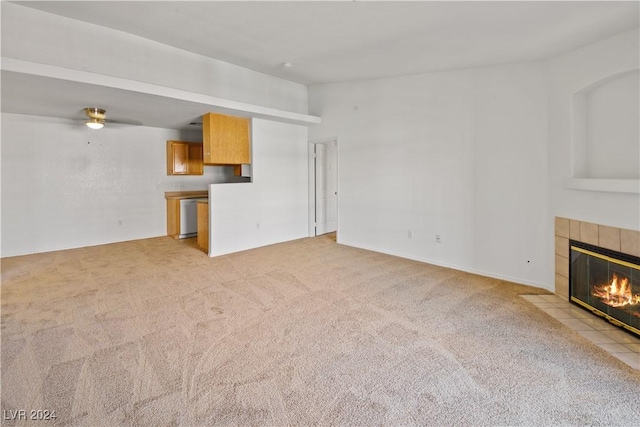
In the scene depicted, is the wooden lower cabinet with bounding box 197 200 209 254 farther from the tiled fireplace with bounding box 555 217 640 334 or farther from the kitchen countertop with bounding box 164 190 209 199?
the tiled fireplace with bounding box 555 217 640 334

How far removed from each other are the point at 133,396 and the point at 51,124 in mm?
5749

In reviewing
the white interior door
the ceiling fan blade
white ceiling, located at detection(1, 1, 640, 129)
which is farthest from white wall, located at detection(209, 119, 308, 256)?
the ceiling fan blade

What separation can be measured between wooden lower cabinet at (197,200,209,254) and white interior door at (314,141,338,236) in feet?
7.62

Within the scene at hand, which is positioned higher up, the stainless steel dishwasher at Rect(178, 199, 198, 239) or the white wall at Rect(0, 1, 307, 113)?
the white wall at Rect(0, 1, 307, 113)

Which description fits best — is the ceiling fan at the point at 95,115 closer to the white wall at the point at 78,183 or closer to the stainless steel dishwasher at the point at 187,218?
the white wall at the point at 78,183

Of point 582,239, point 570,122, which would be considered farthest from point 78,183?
point 582,239

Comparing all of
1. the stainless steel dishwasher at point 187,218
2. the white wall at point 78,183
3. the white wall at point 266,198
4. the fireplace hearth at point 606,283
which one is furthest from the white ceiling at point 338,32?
the stainless steel dishwasher at point 187,218

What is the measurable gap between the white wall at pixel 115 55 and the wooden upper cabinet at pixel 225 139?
0.49m

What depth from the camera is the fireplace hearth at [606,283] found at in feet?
8.63

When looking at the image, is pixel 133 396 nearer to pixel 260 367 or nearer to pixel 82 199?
pixel 260 367

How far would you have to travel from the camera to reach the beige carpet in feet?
5.82

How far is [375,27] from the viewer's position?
3.20m

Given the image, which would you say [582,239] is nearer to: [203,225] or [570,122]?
[570,122]

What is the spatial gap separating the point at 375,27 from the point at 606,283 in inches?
132
